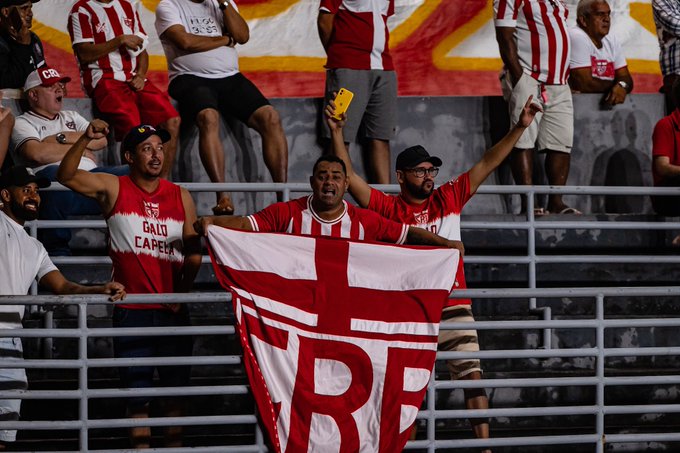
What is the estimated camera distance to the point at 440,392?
23.8 ft

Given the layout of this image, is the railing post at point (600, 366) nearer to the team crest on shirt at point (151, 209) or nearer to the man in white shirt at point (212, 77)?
the team crest on shirt at point (151, 209)

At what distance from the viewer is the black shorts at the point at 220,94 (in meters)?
8.40

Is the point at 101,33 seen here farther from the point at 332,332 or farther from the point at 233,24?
the point at 332,332

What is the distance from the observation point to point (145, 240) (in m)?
6.32

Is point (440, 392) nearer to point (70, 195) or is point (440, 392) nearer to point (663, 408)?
point (663, 408)

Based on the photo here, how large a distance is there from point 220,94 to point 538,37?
2.49 meters

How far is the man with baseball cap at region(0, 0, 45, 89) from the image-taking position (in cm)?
852

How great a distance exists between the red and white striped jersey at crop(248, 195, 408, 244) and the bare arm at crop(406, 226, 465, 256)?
35 millimetres

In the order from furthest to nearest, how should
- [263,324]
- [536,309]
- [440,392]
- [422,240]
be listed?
[536,309] < [440,392] < [422,240] < [263,324]

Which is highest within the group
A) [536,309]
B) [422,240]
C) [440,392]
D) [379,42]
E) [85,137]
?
[379,42]

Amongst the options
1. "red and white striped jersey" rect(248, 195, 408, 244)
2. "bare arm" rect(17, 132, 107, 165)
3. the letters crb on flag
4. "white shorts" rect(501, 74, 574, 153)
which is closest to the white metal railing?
the letters crb on flag

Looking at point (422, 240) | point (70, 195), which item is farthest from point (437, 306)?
point (70, 195)

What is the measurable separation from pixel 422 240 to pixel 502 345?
1.57 m

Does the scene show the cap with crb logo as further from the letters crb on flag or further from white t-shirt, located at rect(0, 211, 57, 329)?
the letters crb on flag
